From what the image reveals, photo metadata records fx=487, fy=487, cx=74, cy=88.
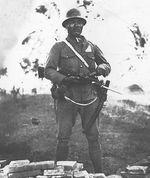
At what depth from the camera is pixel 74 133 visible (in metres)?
10.3

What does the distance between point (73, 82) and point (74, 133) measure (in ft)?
13.1

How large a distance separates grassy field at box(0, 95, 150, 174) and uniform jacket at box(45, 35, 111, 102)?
83.9 inches

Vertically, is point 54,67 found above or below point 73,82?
above

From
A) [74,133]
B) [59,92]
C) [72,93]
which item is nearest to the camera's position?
[59,92]

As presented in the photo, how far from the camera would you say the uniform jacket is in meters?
6.46

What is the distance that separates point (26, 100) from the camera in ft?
39.8

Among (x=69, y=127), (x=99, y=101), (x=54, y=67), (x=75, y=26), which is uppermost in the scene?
(x=75, y=26)

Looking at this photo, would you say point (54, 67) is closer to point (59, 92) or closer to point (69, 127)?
point (59, 92)

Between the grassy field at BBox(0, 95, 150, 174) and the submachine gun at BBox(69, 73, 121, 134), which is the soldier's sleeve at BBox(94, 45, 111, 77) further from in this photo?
the grassy field at BBox(0, 95, 150, 174)

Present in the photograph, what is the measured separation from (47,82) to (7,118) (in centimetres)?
190

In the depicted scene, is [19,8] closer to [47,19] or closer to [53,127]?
[47,19]

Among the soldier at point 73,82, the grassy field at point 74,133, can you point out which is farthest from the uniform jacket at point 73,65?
the grassy field at point 74,133

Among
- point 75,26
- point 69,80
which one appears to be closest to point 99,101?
point 69,80

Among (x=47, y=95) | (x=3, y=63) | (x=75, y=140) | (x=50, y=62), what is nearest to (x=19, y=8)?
(x=3, y=63)
